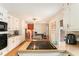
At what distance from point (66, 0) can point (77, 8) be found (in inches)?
42.0

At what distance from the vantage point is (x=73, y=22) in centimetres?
228

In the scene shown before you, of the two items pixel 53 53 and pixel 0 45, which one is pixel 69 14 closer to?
pixel 53 53

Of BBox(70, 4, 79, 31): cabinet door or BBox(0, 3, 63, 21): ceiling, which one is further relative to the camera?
BBox(0, 3, 63, 21): ceiling

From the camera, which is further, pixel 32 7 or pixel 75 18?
pixel 32 7

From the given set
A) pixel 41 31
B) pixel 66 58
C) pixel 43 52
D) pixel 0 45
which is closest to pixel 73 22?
pixel 43 52

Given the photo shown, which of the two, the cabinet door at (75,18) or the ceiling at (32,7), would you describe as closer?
the cabinet door at (75,18)

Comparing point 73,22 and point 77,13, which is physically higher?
point 77,13

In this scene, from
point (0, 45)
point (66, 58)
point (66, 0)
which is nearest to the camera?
point (66, 58)

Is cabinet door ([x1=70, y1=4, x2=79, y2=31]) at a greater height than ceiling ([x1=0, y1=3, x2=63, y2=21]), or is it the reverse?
ceiling ([x1=0, y1=3, x2=63, y2=21])

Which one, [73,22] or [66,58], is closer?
[66,58]

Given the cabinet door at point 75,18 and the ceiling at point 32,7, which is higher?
the ceiling at point 32,7

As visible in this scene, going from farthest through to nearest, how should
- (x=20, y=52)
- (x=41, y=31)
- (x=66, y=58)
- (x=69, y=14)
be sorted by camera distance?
1. (x=41, y=31)
2. (x=69, y=14)
3. (x=20, y=52)
4. (x=66, y=58)

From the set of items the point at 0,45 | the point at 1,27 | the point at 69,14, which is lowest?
the point at 0,45

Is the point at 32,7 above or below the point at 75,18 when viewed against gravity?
above
